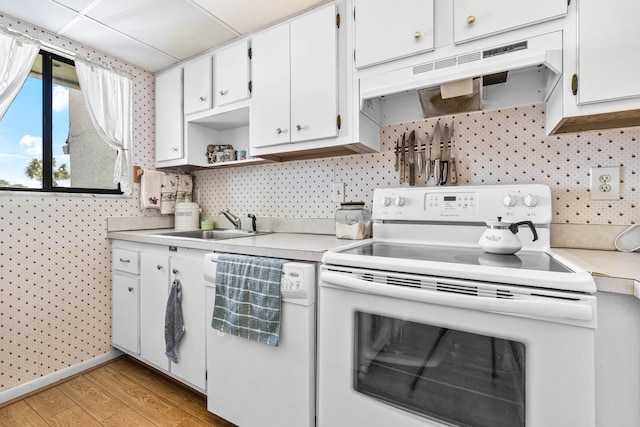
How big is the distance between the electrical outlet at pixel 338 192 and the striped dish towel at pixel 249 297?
0.76m

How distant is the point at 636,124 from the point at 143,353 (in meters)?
2.93

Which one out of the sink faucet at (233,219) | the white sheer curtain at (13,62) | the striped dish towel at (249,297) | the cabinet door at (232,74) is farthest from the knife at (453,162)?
the white sheer curtain at (13,62)

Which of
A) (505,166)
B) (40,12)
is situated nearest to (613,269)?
(505,166)

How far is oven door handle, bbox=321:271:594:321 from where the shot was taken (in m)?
0.78

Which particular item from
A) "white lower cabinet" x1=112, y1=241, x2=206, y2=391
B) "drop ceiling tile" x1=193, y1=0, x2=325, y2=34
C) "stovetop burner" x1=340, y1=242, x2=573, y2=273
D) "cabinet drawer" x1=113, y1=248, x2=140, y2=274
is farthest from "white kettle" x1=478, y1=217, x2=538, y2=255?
"cabinet drawer" x1=113, y1=248, x2=140, y2=274

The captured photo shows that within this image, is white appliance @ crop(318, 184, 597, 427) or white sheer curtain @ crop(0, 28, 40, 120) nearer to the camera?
white appliance @ crop(318, 184, 597, 427)

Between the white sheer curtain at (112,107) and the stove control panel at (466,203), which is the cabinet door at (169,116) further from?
the stove control panel at (466,203)

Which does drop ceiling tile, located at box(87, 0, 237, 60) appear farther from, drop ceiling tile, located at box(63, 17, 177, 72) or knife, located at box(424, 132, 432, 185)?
knife, located at box(424, 132, 432, 185)

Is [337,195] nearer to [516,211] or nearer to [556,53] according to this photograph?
[516,211]

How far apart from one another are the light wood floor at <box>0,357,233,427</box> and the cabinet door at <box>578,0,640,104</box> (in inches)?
87.1

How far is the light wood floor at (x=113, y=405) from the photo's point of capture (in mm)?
1605

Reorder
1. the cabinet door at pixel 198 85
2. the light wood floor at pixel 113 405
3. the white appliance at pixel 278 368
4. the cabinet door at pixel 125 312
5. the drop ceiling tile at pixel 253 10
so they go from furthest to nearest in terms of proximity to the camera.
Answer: the cabinet door at pixel 198 85, the cabinet door at pixel 125 312, the drop ceiling tile at pixel 253 10, the light wood floor at pixel 113 405, the white appliance at pixel 278 368

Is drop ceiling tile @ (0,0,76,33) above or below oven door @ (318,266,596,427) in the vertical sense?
above

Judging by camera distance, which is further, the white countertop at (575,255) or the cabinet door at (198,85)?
the cabinet door at (198,85)
